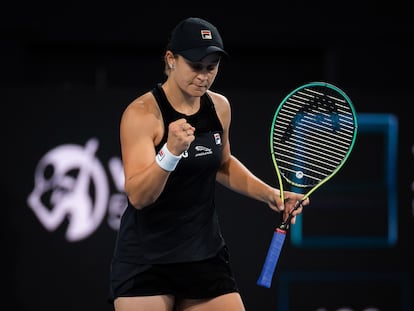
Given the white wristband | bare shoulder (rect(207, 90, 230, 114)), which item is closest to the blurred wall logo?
bare shoulder (rect(207, 90, 230, 114))

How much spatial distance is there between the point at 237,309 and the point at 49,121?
200 centimetres

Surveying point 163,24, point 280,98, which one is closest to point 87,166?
point 280,98

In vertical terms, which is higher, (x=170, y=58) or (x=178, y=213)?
(x=170, y=58)

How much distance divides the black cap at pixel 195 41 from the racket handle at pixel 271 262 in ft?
2.22

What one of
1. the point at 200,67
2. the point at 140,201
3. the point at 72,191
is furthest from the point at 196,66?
the point at 72,191

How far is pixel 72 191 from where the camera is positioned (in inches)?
191

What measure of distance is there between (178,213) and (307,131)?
655 mm

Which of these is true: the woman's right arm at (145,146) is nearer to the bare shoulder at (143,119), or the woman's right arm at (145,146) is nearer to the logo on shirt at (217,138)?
the bare shoulder at (143,119)

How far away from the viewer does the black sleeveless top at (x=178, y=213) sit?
3.19 m

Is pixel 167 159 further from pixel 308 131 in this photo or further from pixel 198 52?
pixel 308 131

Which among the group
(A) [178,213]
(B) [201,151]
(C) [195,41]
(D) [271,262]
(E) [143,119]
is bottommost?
(D) [271,262]

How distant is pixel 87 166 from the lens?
4.86 metres

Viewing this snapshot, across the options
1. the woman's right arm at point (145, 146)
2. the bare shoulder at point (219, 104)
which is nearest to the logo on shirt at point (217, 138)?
the bare shoulder at point (219, 104)

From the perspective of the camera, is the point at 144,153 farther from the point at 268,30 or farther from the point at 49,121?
the point at 268,30
